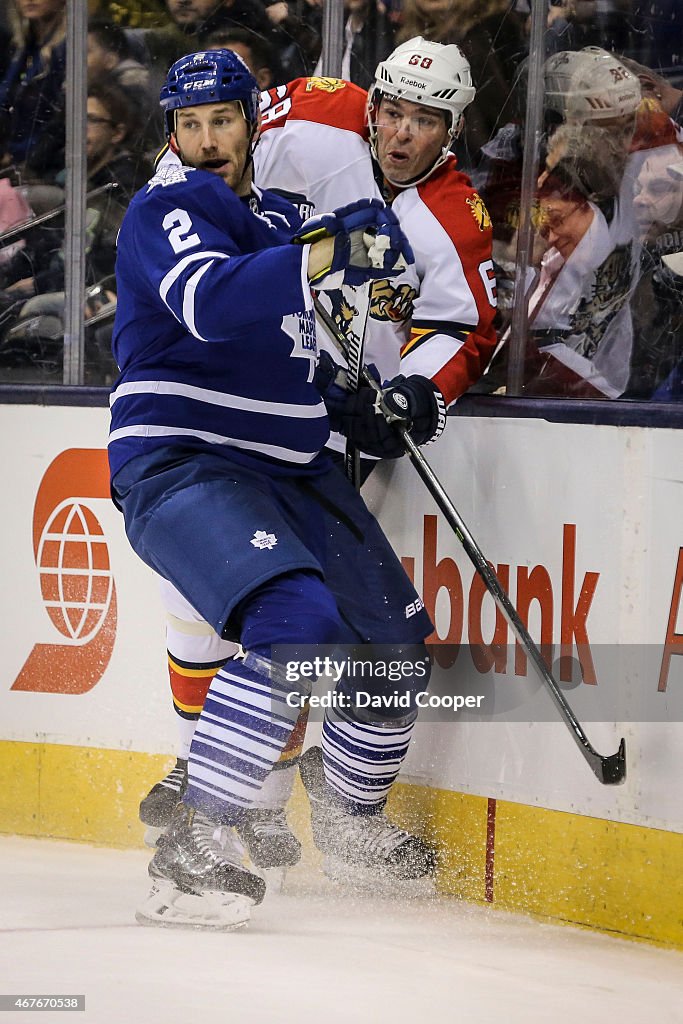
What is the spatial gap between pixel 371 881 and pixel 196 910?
448mm

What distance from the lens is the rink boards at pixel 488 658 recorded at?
2.50m

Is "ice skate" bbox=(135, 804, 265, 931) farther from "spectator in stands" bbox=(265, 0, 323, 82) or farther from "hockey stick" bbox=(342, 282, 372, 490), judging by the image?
"spectator in stands" bbox=(265, 0, 323, 82)

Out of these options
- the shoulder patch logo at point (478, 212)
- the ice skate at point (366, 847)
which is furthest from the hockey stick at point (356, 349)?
the ice skate at point (366, 847)

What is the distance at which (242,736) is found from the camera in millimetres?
2299

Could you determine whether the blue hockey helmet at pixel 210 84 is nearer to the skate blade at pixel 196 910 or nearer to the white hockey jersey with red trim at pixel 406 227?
the white hockey jersey with red trim at pixel 406 227

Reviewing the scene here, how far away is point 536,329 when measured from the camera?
2.92m

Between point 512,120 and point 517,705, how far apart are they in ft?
3.77

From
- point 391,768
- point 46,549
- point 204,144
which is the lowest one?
point 391,768

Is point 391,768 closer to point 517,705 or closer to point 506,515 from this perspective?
point 517,705

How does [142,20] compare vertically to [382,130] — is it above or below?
above

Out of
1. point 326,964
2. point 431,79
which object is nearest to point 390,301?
point 431,79

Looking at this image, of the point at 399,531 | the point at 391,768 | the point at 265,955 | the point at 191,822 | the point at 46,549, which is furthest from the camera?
the point at 46,549

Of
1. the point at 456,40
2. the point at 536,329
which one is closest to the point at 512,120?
the point at 456,40

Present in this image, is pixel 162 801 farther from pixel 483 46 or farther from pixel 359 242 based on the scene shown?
pixel 483 46
